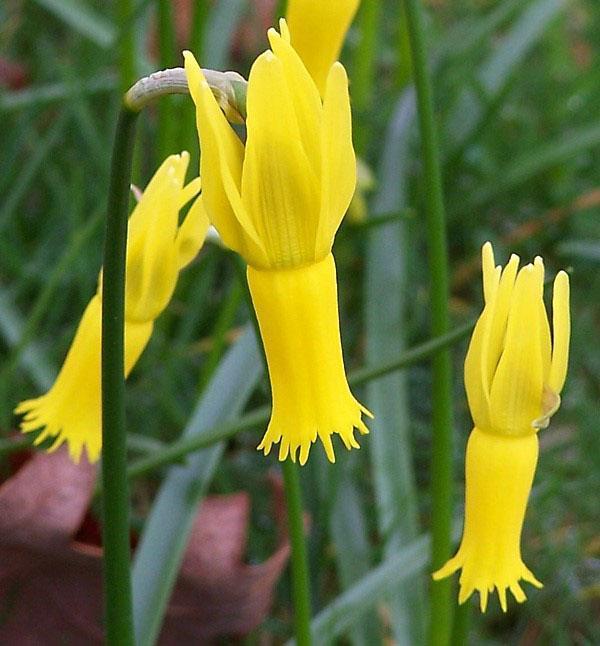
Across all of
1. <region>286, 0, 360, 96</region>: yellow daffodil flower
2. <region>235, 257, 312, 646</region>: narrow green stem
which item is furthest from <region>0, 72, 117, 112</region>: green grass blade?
<region>235, 257, 312, 646</region>: narrow green stem

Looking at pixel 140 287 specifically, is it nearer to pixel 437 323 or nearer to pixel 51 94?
pixel 437 323

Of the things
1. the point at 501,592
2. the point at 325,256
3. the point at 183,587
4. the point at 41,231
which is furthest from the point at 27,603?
the point at 41,231

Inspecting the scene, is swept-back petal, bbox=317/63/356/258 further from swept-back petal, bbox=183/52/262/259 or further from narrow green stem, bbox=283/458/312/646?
narrow green stem, bbox=283/458/312/646

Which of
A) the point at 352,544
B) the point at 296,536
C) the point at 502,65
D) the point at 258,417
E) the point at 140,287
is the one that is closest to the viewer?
the point at 140,287

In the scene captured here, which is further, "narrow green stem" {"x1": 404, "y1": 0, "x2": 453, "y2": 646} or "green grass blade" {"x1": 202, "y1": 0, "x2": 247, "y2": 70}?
"green grass blade" {"x1": 202, "y1": 0, "x2": 247, "y2": 70}

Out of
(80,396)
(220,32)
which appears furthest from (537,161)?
(80,396)

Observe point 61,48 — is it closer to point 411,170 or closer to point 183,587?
point 411,170
